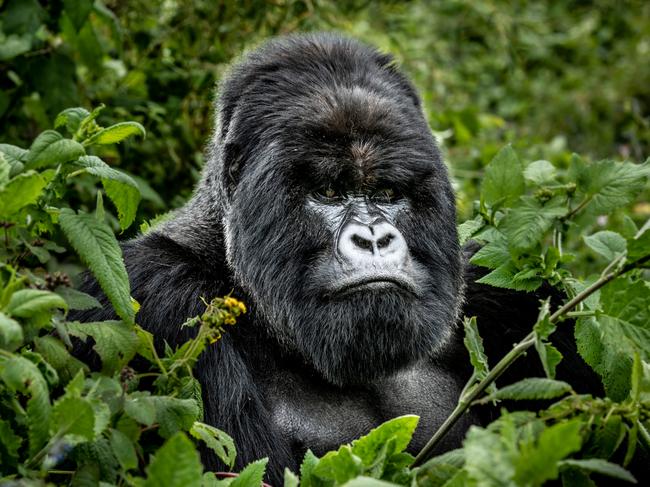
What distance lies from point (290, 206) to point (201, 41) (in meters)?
2.76

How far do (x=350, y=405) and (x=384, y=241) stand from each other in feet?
2.22

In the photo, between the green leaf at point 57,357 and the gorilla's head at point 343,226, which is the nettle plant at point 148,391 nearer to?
the green leaf at point 57,357

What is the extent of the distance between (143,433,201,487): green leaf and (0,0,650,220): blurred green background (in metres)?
2.74

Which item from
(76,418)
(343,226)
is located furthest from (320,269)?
(76,418)

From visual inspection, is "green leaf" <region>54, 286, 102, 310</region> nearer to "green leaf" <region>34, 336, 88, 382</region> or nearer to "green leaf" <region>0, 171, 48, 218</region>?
"green leaf" <region>34, 336, 88, 382</region>

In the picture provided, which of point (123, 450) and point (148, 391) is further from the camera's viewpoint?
point (148, 391)

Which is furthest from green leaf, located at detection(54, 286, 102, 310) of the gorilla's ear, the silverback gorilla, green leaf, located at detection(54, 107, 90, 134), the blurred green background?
the blurred green background

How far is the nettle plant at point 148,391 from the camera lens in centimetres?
190

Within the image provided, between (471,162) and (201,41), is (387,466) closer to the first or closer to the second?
(201,41)

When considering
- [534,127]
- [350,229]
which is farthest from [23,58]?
[534,127]

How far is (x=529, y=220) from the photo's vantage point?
2.93 metres

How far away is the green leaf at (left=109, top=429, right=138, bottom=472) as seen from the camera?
2035mm

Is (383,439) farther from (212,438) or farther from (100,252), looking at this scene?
(100,252)

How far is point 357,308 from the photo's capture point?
10.3 ft
